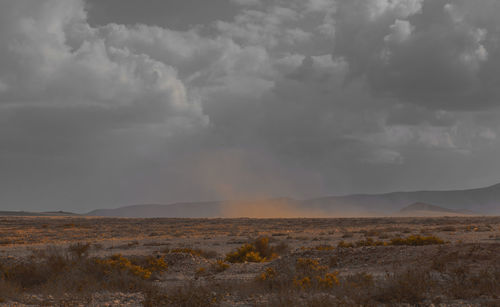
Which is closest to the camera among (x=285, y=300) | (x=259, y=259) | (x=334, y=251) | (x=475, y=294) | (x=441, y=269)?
(x=285, y=300)

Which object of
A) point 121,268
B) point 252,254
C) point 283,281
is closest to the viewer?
point 283,281

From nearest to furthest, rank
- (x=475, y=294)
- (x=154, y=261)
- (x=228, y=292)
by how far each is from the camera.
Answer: (x=475, y=294) < (x=228, y=292) < (x=154, y=261)

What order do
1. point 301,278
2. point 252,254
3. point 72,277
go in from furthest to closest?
point 252,254 → point 72,277 → point 301,278

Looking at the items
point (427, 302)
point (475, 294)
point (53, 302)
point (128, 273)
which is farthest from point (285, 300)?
point (128, 273)

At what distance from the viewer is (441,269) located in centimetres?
1398

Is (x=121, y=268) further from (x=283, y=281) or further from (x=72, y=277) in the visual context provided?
(x=283, y=281)

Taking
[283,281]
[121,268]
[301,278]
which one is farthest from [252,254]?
[283,281]

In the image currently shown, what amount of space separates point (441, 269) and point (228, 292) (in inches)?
264

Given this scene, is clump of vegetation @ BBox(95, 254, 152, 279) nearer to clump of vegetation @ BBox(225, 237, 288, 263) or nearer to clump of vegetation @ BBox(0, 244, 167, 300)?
clump of vegetation @ BBox(0, 244, 167, 300)

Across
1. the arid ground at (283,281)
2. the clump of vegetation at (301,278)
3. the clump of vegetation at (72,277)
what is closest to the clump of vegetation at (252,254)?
the arid ground at (283,281)

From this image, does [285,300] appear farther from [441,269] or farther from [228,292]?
[441,269]

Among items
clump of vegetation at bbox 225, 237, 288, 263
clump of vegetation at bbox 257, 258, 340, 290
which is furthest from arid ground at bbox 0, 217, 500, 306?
clump of vegetation at bbox 225, 237, 288, 263

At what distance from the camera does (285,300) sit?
10.1m

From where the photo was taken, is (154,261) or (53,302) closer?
(53,302)
